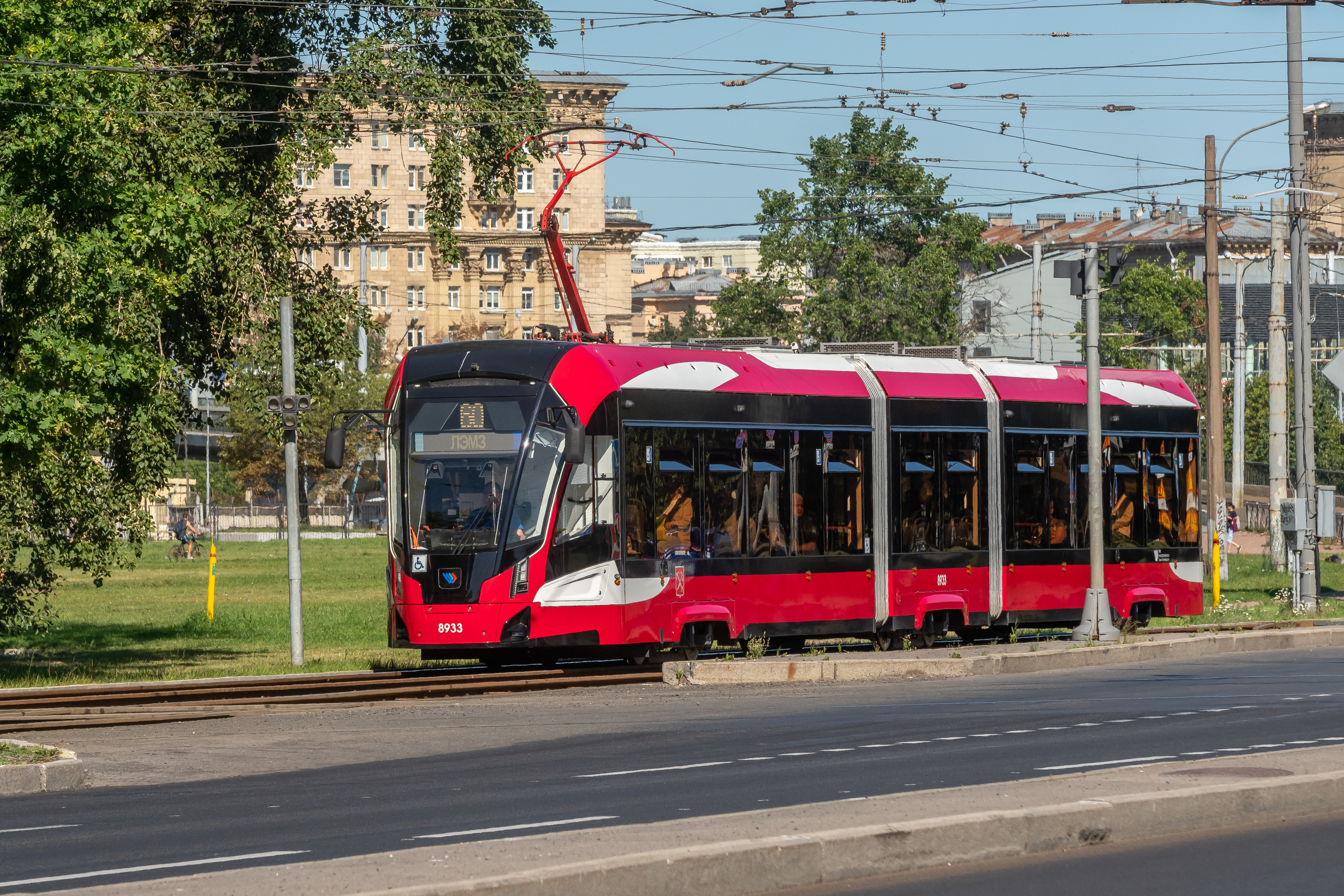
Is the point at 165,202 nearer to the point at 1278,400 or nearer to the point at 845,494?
the point at 845,494

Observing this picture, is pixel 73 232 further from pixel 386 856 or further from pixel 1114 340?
pixel 1114 340

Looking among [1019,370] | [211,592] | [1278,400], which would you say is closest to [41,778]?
[1019,370]

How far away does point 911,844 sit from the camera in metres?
8.42

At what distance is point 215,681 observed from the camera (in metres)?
20.4

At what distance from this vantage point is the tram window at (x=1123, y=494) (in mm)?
25812

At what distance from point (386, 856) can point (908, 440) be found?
52.2 feet

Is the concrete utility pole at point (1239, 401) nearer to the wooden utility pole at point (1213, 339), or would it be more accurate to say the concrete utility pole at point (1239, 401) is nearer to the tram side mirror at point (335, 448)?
the wooden utility pole at point (1213, 339)

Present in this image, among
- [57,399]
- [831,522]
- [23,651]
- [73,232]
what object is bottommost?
[23,651]

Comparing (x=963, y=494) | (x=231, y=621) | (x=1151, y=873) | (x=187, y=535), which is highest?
(x=963, y=494)

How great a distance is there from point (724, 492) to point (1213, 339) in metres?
21.1

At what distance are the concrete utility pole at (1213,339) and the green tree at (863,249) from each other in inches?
1064

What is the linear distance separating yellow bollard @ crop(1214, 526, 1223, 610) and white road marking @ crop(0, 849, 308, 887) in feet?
89.3

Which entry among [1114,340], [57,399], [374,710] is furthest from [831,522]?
[1114,340]

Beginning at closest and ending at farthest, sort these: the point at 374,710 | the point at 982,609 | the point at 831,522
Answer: the point at 374,710 → the point at 831,522 → the point at 982,609
